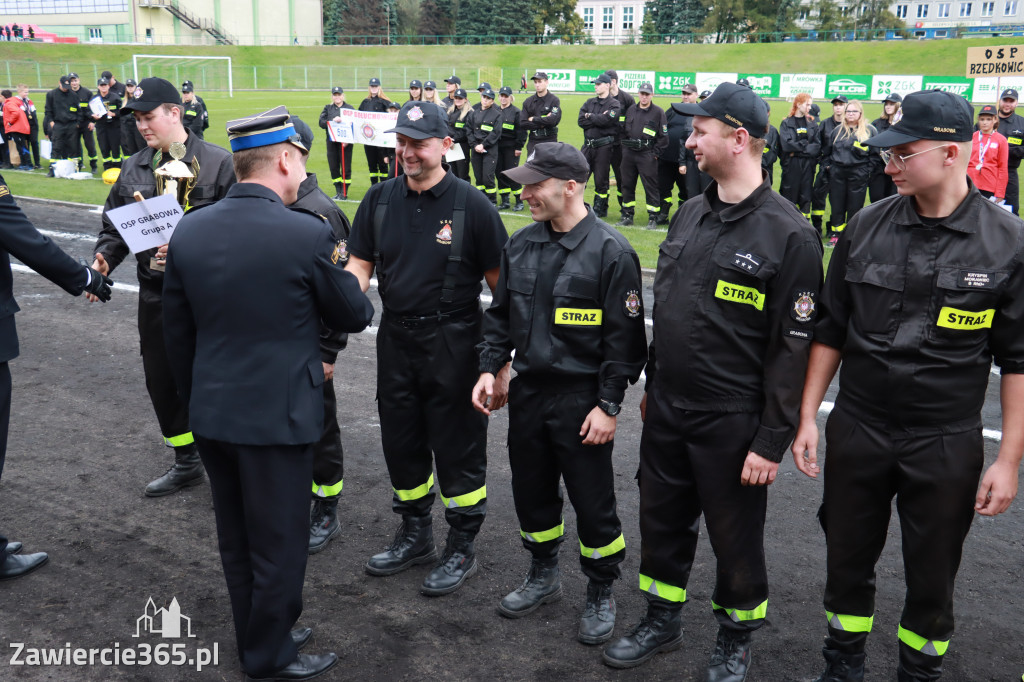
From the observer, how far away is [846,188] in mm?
14086

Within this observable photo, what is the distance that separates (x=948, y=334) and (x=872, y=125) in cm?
1236

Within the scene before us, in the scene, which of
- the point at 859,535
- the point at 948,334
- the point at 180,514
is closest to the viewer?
the point at 948,334

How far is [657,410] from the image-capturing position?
12.5ft

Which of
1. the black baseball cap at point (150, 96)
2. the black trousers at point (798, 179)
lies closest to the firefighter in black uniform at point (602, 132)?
the black trousers at point (798, 179)

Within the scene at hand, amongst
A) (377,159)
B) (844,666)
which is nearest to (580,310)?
(844,666)

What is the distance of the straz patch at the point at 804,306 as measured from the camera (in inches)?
136

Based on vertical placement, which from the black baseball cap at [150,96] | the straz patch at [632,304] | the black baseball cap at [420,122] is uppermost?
the black baseball cap at [150,96]

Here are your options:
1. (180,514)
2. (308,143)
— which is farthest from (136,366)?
(308,143)

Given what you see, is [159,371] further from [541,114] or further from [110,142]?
[110,142]

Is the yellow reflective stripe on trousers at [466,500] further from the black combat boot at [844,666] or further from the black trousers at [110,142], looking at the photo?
the black trousers at [110,142]

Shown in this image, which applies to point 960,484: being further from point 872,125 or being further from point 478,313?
point 872,125

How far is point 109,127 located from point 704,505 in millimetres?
20916

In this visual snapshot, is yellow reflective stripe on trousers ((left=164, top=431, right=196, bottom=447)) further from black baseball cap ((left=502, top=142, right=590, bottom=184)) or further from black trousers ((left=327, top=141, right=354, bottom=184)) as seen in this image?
black trousers ((left=327, top=141, right=354, bottom=184))

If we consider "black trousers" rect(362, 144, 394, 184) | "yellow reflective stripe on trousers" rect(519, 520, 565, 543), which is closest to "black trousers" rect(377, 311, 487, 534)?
"yellow reflective stripe on trousers" rect(519, 520, 565, 543)
